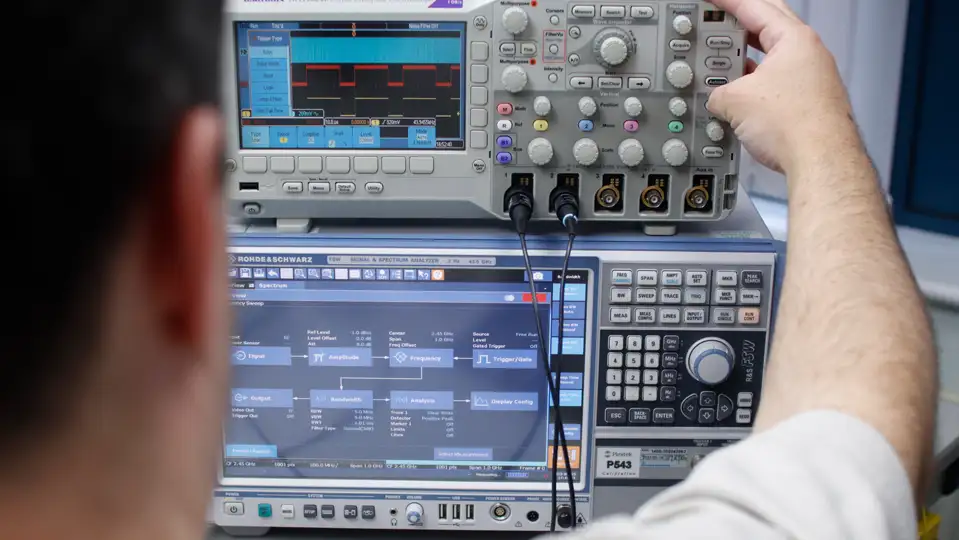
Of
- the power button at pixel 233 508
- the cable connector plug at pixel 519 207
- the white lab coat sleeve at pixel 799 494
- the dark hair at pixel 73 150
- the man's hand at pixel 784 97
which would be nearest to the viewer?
the dark hair at pixel 73 150

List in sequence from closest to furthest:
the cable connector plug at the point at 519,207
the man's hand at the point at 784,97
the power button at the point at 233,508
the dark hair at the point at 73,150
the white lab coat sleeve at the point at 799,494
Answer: the dark hair at the point at 73,150 → the white lab coat sleeve at the point at 799,494 → the man's hand at the point at 784,97 → the cable connector plug at the point at 519,207 → the power button at the point at 233,508

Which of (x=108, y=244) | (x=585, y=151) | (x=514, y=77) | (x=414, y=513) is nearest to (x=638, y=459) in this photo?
(x=414, y=513)

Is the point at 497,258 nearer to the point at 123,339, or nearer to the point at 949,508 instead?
the point at 123,339

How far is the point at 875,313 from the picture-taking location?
0.79 metres

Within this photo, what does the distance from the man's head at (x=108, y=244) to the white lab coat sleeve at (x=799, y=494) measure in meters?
0.38

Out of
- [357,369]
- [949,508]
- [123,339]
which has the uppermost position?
[123,339]

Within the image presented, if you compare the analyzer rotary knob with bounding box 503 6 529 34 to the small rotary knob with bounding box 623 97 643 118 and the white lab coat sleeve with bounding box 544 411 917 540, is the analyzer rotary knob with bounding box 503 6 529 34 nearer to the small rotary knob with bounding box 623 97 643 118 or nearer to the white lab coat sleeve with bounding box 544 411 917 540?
the small rotary knob with bounding box 623 97 643 118

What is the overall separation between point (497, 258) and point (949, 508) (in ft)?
3.43

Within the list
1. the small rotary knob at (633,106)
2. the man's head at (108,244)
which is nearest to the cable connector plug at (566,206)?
the small rotary knob at (633,106)

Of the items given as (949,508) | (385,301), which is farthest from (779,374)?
(949,508)

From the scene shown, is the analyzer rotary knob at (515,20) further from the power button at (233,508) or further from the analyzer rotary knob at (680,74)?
the power button at (233,508)

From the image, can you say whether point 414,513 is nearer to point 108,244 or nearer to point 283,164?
point 283,164

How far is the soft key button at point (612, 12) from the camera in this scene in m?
1.03

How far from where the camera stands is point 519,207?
3.50 feet
